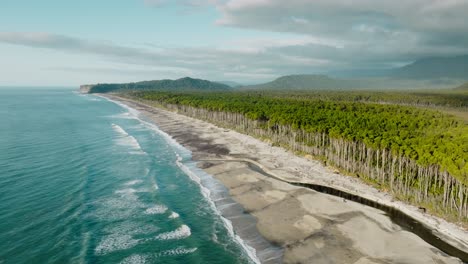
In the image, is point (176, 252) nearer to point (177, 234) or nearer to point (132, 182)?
point (177, 234)

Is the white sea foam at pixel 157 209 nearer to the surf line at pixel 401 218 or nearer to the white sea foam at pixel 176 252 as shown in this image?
the white sea foam at pixel 176 252

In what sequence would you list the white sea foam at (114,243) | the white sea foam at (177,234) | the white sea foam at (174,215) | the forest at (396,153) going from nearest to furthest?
the white sea foam at (114,243) → the white sea foam at (177,234) → the white sea foam at (174,215) → the forest at (396,153)

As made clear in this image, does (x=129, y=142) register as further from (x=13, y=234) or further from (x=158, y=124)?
(x=13, y=234)

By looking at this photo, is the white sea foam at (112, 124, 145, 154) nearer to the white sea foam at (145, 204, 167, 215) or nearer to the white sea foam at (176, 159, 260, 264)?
the white sea foam at (176, 159, 260, 264)

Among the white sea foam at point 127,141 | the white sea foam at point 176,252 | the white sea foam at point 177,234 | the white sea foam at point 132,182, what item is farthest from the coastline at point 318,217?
the white sea foam at point 127,141

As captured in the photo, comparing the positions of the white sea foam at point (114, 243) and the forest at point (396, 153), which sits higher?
the forest at point (396, 153)

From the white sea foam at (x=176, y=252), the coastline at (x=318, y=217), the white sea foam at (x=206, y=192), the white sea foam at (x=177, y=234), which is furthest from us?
the white sea foam at (x=177, y=234)

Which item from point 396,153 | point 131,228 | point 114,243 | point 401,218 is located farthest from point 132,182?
point 396,153
